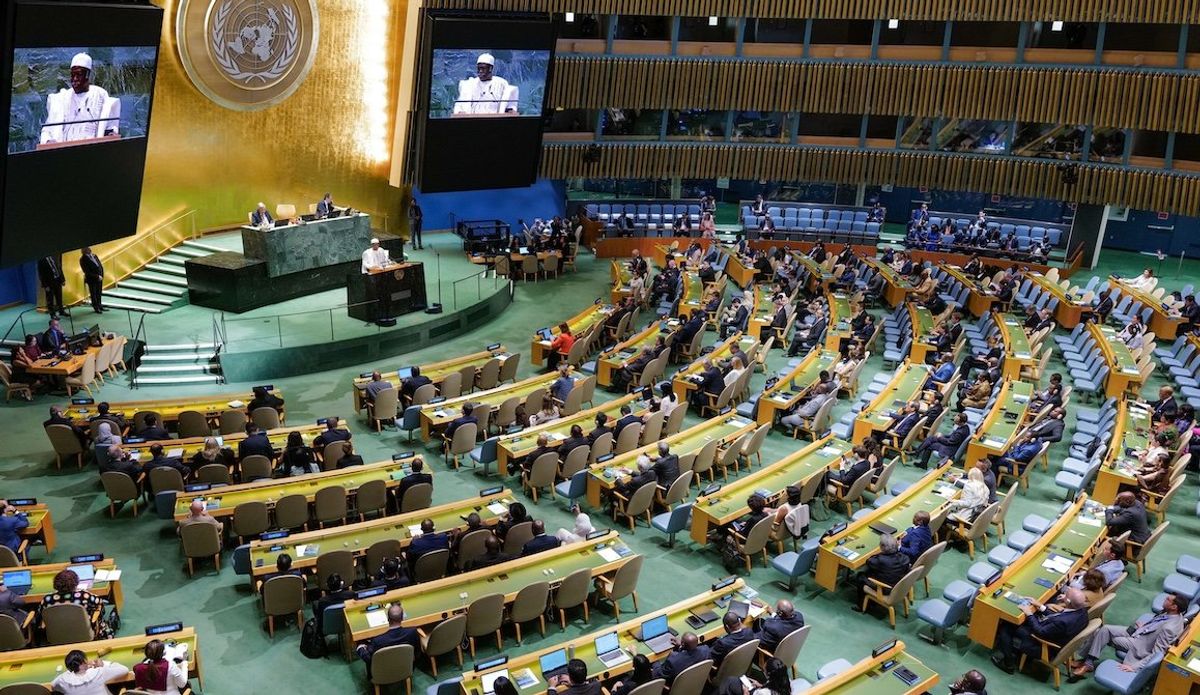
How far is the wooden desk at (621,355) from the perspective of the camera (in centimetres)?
1866

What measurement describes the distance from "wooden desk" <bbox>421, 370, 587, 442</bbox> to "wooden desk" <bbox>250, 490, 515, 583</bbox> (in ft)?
10.7

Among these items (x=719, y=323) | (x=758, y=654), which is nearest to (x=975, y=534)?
(x=758, y=654)

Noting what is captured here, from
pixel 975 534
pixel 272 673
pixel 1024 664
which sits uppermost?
pixel 975 534

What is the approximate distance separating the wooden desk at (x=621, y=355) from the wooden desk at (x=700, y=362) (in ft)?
3.64

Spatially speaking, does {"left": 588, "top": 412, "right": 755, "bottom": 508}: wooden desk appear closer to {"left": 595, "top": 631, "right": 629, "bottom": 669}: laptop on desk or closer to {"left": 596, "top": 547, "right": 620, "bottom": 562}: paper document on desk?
{"left": 596, "top": 547, "right": 620, "bottom": 562}: paper document on desk

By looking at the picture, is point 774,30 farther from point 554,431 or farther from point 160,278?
point 554,431

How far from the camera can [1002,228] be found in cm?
3173

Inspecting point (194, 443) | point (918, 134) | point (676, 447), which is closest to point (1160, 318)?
point (918, 134)

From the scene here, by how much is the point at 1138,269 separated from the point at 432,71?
23.7m

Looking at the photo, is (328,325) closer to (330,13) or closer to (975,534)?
(330,13)

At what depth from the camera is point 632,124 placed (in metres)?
31.8

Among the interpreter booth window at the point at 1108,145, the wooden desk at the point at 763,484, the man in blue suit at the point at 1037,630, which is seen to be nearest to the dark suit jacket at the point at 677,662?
the wooden desk at the point at 763,484

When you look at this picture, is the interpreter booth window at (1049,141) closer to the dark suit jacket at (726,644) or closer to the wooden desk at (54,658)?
the dark suit jacket at (726,644)

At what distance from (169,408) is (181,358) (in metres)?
3.34
